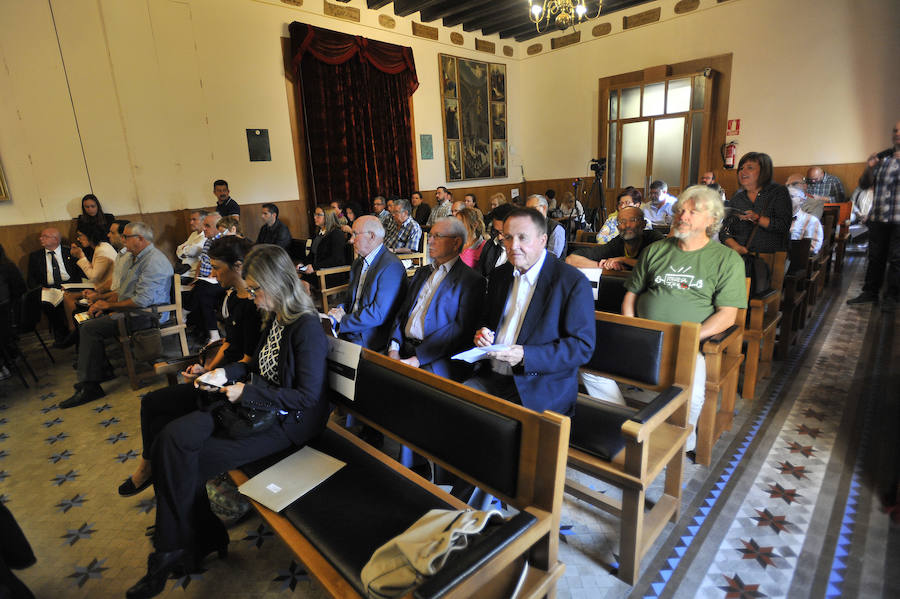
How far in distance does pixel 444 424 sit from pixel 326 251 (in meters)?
4.24

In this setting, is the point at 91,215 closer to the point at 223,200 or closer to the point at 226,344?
the point at 223,200

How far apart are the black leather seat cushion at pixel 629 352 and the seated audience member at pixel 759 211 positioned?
184cm

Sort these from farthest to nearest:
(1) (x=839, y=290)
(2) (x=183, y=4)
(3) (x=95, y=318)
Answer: (2) (x=183, y=4)
(1) (x=839, y=290)
(3) (x=95, y=318)

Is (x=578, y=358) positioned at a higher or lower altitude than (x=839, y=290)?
higher

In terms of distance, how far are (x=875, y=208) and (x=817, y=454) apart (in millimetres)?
3553

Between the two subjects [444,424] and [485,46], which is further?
[485,46]

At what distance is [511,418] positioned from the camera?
1223 millimetres

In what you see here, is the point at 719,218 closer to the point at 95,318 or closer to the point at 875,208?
the point at 875,208

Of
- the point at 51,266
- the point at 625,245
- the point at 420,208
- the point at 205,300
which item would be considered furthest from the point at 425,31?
the point at 625,245

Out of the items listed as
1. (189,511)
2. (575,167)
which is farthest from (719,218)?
(575,167)

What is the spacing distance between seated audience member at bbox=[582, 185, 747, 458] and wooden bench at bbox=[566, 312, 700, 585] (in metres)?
0.36

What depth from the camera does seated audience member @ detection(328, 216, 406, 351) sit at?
8.59ft

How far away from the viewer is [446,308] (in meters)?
2.28

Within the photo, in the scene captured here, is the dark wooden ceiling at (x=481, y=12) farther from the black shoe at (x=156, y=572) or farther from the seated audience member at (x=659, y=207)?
the black shoe at (x=156, y=572)
